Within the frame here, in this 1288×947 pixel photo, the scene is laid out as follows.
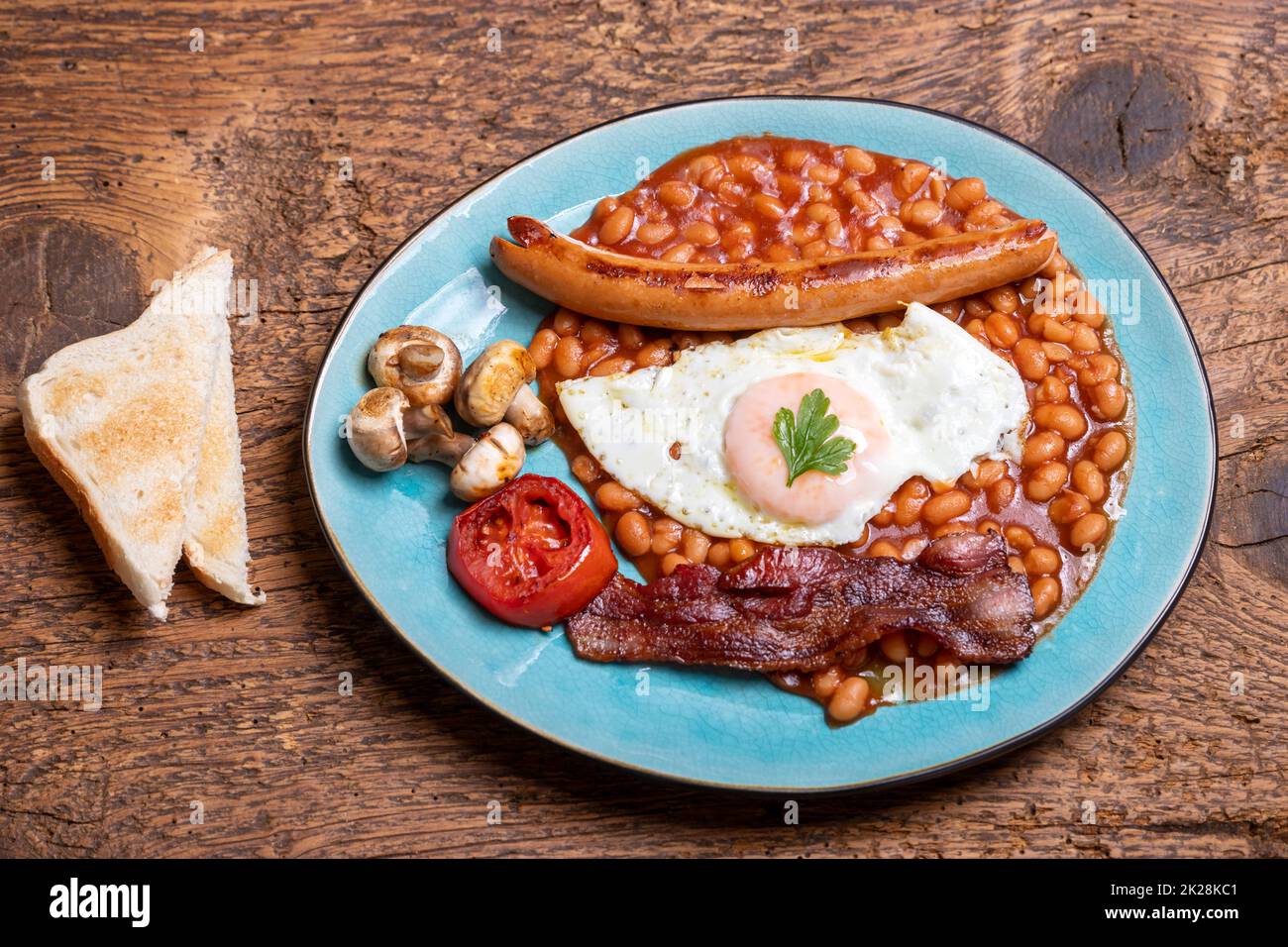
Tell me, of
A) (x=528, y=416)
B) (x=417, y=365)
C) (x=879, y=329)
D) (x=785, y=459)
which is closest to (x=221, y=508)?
(x=417, y=365)

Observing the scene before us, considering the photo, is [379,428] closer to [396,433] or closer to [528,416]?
[396,433]

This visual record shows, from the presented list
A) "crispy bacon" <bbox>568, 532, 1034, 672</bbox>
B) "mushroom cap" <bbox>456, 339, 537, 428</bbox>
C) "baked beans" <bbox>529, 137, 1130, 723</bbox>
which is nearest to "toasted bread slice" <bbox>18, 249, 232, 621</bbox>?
"mushroom cap" <bbox>456, 339, 537, 428</bbox>

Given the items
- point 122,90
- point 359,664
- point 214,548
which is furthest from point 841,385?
point 122,90

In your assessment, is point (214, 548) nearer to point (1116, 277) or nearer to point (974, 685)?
point (974, 685)

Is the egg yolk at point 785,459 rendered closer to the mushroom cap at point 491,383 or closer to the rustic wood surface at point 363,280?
the mushroom cap at point 491,383

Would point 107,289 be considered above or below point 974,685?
above

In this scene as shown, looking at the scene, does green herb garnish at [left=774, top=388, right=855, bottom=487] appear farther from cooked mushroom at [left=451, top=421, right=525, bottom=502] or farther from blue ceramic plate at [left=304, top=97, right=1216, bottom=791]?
cooked mushroom at [left=451, top=421, right=525, bottom=502]
